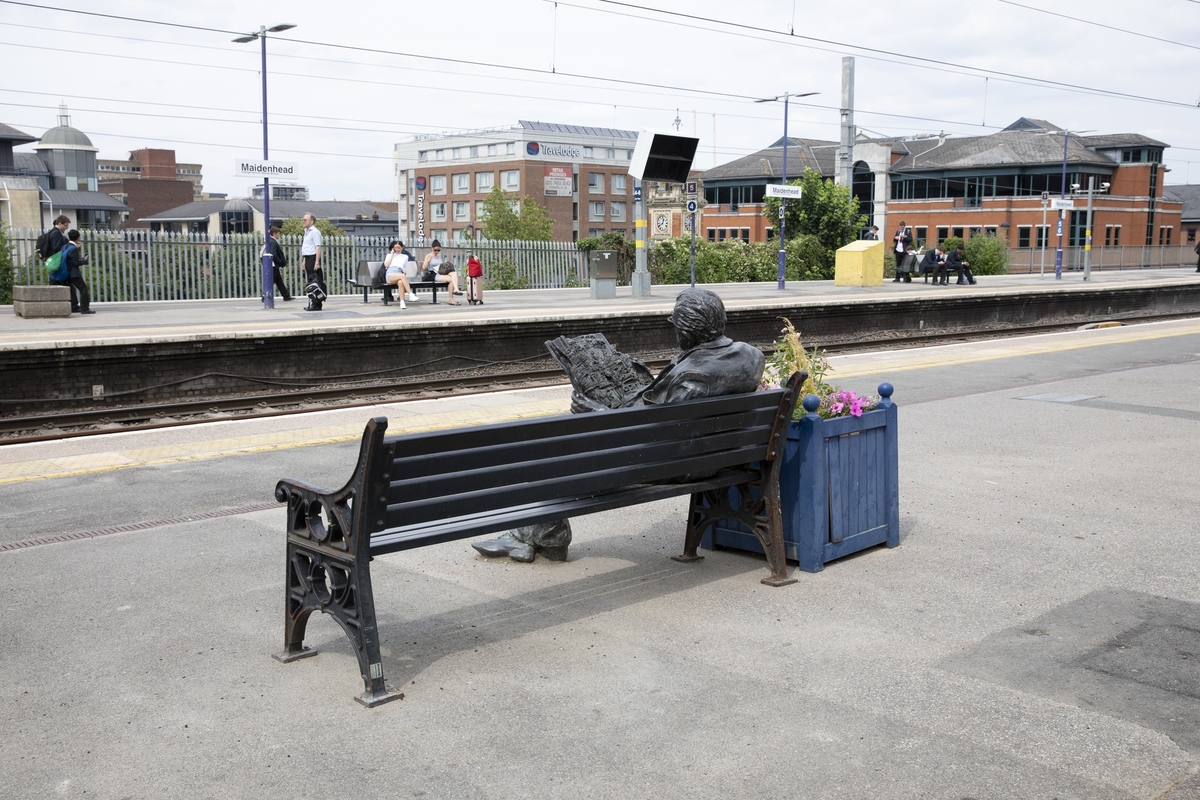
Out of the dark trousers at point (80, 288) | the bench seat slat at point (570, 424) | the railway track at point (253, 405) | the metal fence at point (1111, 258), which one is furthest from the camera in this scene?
the metal fence at point (1111, 258)

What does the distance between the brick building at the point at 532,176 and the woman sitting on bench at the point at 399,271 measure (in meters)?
84.2

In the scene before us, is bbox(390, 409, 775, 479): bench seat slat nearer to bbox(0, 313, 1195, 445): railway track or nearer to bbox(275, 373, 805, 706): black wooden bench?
bbox(275, 373, 805, 706): black wooden bench

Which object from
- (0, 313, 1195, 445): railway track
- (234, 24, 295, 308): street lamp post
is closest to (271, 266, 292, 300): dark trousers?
(234, 24, 295, 308): street lamp post

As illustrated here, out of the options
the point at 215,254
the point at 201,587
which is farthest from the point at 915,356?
the point at 215,254

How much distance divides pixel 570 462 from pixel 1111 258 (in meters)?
65.9

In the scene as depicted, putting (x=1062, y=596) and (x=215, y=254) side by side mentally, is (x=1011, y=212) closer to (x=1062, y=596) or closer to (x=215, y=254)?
(x=215, y=254)

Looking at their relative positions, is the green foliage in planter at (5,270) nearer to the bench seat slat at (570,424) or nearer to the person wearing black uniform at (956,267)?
the bench seat slat at (570,424)

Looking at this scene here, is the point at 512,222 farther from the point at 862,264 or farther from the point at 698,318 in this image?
the point at 698,318

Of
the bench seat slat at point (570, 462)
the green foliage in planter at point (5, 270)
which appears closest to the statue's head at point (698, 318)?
the bench seat slat at point (570, 462)

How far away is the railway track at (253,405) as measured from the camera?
437 inches

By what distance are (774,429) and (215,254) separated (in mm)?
23679

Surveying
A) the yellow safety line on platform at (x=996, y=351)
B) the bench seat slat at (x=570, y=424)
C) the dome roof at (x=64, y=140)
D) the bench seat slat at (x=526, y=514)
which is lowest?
the yellow safety line on platform at (x=996, y=351)

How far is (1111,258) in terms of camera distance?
63281 millimetres

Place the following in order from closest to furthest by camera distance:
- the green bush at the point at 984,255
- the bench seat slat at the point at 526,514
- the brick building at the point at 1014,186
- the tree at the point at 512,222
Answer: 1. the bench seat slat at the point at 526,514
2. the green bush at the point at 984,255
3. the brick building at the point at 1014,186
4. the tree at the point at 512,222
